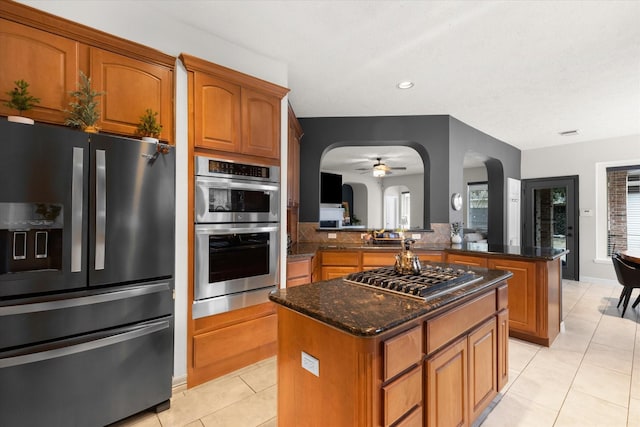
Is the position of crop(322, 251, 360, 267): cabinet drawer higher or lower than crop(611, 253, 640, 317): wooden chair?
higher

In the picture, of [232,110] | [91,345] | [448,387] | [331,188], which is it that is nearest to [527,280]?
[448,387]

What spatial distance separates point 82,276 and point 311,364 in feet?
4.60

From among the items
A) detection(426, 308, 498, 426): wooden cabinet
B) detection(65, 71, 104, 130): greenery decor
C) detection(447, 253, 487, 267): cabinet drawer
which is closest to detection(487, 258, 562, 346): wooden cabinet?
detection(447, 253, 487, 267): cabinet drawer

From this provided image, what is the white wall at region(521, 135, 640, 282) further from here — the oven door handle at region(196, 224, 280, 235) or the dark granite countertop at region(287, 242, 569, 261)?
the oven door handle at region(196, 224, 280, 235)

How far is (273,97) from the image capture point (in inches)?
108

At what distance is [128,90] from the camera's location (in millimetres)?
2039

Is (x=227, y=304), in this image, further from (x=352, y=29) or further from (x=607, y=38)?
(x=607, y=38)

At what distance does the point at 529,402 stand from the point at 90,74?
3728 millimetres

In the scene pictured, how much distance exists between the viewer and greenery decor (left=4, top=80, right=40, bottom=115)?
1.59 metres

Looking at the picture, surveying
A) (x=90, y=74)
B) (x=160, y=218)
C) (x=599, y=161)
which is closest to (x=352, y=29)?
(x=90, y=74)

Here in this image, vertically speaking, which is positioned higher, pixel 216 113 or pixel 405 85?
pixel 405 85

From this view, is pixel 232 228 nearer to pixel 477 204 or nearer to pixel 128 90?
pixel 128 90

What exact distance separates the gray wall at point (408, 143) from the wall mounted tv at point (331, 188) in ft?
12.4

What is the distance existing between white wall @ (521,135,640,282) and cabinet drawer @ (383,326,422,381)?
6.32m
